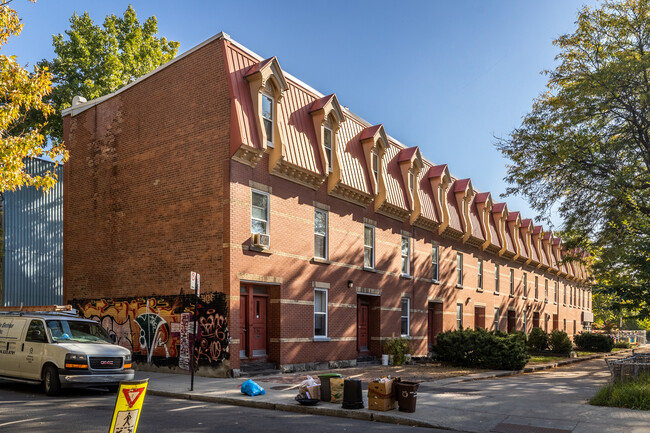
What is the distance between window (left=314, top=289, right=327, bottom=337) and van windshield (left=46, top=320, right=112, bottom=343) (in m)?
8.51

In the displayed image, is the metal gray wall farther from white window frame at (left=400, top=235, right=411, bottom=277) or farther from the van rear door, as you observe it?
white window frame at (left=400, top=235, right=411, bottom=277)

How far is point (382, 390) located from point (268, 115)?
11.2m

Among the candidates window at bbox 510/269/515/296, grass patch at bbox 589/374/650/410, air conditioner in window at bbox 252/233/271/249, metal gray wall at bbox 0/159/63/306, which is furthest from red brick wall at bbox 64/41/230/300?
window at bbox 510/269/515/296

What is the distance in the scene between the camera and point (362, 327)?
25688mm

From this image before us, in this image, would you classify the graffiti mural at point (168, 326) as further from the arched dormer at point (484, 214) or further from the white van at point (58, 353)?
the arched dormer at point (484, 214)

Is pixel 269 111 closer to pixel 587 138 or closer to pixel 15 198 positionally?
pixel 587 138

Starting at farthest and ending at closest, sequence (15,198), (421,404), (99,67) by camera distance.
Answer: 1. (99,67)
2. (15,198)
3. (421,404)

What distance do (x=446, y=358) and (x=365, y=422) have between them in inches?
553

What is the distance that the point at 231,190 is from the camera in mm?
18438

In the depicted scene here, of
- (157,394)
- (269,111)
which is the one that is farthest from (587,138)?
(157,394)

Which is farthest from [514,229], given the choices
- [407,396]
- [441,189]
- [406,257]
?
[407,396]

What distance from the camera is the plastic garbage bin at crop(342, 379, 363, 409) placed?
1209 cm

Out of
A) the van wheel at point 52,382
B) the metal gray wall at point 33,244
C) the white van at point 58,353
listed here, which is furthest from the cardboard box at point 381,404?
the metal gray wall at point 33,244

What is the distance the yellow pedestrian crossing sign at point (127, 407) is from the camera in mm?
5719
